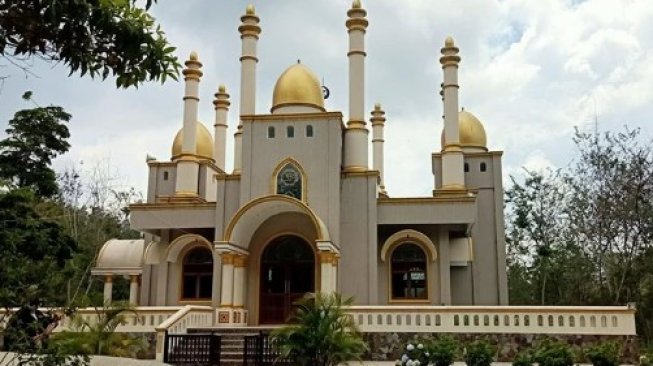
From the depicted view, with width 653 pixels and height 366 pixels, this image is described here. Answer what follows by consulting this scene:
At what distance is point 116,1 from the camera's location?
3.91m

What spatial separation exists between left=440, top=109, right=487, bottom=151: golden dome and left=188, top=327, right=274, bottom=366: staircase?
29.9 ft

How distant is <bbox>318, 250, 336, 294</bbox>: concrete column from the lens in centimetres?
1593

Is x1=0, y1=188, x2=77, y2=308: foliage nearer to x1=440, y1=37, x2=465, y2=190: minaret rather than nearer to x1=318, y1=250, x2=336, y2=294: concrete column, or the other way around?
x1=318, y1=250, x2=336, y2=294: concrete column

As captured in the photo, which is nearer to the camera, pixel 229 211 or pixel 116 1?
pixel 116 1

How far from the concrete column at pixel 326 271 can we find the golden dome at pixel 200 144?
22.3 ft

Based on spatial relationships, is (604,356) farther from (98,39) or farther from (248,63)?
(248,63)

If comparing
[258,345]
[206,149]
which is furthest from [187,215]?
[258,345]

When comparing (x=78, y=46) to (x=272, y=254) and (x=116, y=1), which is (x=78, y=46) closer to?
(x=116, y=1)

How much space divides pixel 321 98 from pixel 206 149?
464 centimetres

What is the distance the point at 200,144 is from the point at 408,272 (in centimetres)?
784

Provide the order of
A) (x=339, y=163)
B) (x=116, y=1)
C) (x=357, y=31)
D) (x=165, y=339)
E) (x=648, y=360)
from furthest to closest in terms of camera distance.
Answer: (x=357, y=31) < (x=339, y=163) < (x=165, y=339) < (x=648, y=360) < (x=116, y=1)

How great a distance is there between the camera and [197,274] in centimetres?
1834

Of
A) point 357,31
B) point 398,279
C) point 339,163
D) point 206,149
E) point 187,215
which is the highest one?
point 357,31

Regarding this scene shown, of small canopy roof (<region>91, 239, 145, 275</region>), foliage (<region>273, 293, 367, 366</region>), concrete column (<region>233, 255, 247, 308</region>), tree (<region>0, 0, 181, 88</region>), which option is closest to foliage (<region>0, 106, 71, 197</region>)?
small canopy roof (<region>91, 239, 145, 275</region>)
